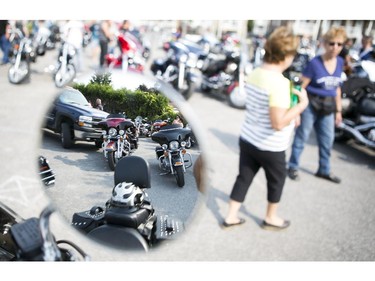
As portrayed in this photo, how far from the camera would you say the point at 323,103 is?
118 inches

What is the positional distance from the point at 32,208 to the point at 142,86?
2.09m

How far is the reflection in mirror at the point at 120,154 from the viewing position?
0.79 metres

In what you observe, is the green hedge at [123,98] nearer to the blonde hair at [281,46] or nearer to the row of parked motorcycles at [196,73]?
the blonde hair at [281,46]

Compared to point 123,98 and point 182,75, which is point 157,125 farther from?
point 182,75

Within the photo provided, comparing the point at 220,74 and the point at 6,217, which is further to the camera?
the point at 220,74

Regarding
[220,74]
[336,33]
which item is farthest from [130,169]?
[220,74]

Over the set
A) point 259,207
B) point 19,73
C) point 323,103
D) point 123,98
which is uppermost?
point 123,98

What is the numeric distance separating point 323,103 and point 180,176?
8.19ft

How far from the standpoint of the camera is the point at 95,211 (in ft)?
2.75

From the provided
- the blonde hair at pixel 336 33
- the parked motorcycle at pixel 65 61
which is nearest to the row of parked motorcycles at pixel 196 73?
the parked motorcycle at pixel 65 61

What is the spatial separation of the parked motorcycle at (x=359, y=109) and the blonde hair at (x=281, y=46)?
80.6 inches

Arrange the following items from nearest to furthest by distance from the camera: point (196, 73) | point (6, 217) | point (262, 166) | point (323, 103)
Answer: point (6, 217) < point (262, 166) < point (323, 103) < point (196, 73)

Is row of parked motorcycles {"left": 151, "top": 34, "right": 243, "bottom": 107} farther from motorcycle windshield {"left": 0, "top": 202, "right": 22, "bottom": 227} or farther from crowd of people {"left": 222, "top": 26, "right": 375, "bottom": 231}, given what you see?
motorcycle windshield {"left": 0, "top": 202, "right": 22, "bottom": 227}
